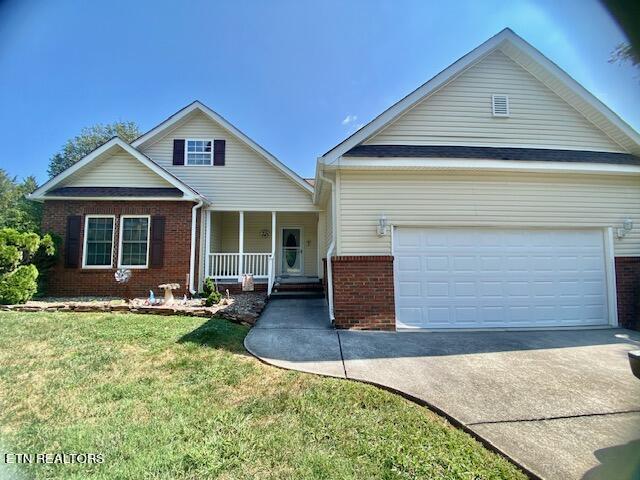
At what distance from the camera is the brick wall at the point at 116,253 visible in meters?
9.47

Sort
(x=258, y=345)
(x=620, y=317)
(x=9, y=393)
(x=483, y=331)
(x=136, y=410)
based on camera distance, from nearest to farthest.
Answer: (x=136, y=410)
(x=9, y=393)
(x=258, y=345)
(x=483, y=331)
(x=620, y=317)

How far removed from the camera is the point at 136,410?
10.0 ft

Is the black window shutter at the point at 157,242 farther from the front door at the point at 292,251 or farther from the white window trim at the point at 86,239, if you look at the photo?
the front door at the point at 292,251

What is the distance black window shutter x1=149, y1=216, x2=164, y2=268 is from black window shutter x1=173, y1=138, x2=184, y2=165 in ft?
9.64

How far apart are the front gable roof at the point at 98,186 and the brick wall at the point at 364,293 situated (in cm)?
632

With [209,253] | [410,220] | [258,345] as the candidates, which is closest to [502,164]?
[410,220]

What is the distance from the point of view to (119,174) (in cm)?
1017

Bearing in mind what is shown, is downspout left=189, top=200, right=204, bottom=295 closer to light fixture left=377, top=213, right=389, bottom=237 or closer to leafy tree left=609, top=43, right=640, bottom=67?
light fixture left=377, top=213, right=389, bottom=237

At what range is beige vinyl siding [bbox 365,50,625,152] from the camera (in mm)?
7012

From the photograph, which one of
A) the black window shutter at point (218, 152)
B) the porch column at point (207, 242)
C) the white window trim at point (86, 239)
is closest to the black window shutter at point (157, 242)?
the white window trim at point (86, 239)

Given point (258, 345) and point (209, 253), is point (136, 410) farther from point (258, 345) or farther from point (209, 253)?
point (209, 253)

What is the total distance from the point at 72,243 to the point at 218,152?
581cm

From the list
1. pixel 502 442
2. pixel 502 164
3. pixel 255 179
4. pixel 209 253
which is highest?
pixel 255 179

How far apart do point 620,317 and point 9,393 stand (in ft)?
36.3
